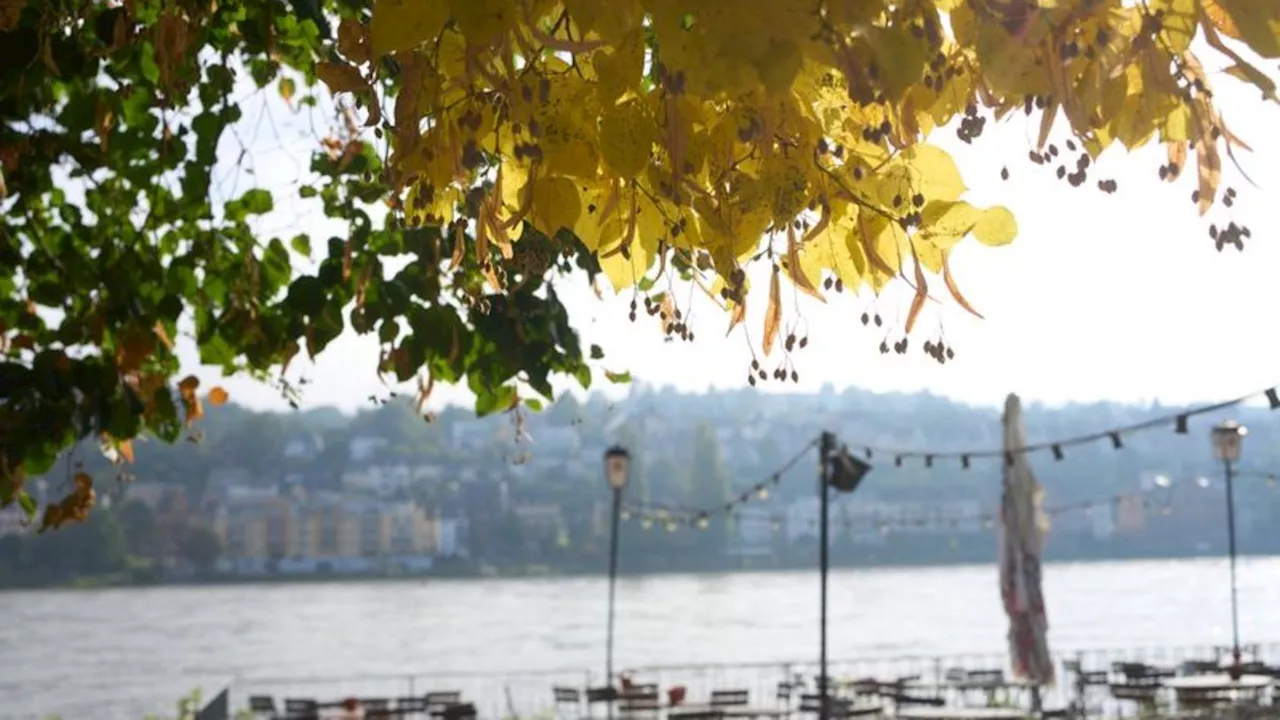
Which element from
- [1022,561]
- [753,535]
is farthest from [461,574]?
[1022,561]

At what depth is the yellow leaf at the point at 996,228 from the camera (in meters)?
1.16

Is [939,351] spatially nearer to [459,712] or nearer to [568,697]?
[459,712]

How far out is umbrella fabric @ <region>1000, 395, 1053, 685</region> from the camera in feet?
45.9

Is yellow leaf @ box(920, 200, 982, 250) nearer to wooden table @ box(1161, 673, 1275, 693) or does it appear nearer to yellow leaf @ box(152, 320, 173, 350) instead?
yellow leaf @ box(152, 320, 173, 350)

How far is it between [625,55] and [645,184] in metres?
0.13

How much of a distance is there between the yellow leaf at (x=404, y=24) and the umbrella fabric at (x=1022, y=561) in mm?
13145

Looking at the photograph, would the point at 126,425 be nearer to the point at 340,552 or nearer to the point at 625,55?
the point at 625,55

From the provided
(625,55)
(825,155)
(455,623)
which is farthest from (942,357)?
(455,623)

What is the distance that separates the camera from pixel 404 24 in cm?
109

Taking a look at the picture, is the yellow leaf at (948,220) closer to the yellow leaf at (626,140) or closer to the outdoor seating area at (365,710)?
the yellow leaf at (626,140)

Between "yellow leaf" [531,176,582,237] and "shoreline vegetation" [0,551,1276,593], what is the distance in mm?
74114

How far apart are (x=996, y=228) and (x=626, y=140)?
0.24 meters

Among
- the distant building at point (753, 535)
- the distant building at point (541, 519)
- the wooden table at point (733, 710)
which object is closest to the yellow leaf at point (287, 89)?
the wooden table at point (733, 710)

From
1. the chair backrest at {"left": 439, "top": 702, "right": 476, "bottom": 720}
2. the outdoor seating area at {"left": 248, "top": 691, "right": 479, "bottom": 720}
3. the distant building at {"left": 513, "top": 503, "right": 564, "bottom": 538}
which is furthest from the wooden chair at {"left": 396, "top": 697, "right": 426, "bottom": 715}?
the distant building at {"left": 513, "top": 503, "right": 564, "bottom": 538}
